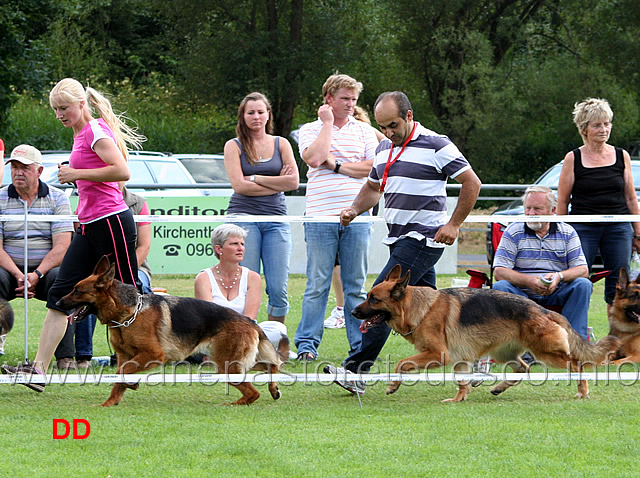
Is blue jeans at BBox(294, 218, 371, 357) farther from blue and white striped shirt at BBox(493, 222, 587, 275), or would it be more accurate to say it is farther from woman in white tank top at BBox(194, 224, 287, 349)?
blue and white striped shirt at BBox(493, 222, 587, 275)

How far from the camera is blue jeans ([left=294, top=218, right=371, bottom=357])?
20.9ft

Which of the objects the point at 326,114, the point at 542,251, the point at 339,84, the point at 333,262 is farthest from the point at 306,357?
the point at 339,84

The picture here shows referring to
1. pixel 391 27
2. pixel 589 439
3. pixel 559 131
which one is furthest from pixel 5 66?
pixel 589 439

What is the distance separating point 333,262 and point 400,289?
1480 millimetres

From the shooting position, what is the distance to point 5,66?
18.8 metres

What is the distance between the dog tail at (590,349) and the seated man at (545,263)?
0.69 metres

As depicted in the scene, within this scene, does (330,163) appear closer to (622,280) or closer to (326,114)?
(326,114)

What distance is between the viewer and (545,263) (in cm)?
646

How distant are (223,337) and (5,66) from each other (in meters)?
15.4

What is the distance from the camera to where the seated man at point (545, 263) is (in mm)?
6316

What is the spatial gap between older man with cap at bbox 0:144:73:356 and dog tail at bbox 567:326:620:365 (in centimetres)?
370

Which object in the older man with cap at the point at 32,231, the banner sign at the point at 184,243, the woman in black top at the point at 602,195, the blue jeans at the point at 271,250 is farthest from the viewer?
A: the banner sign at the point at 184,243

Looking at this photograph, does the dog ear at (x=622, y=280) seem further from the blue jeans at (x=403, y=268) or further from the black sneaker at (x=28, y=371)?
the black sneaker at (x=28, y=371)

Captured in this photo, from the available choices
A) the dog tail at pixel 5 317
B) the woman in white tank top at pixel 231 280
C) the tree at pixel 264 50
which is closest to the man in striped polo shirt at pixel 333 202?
the woman in white tank top at pixel 231 280
